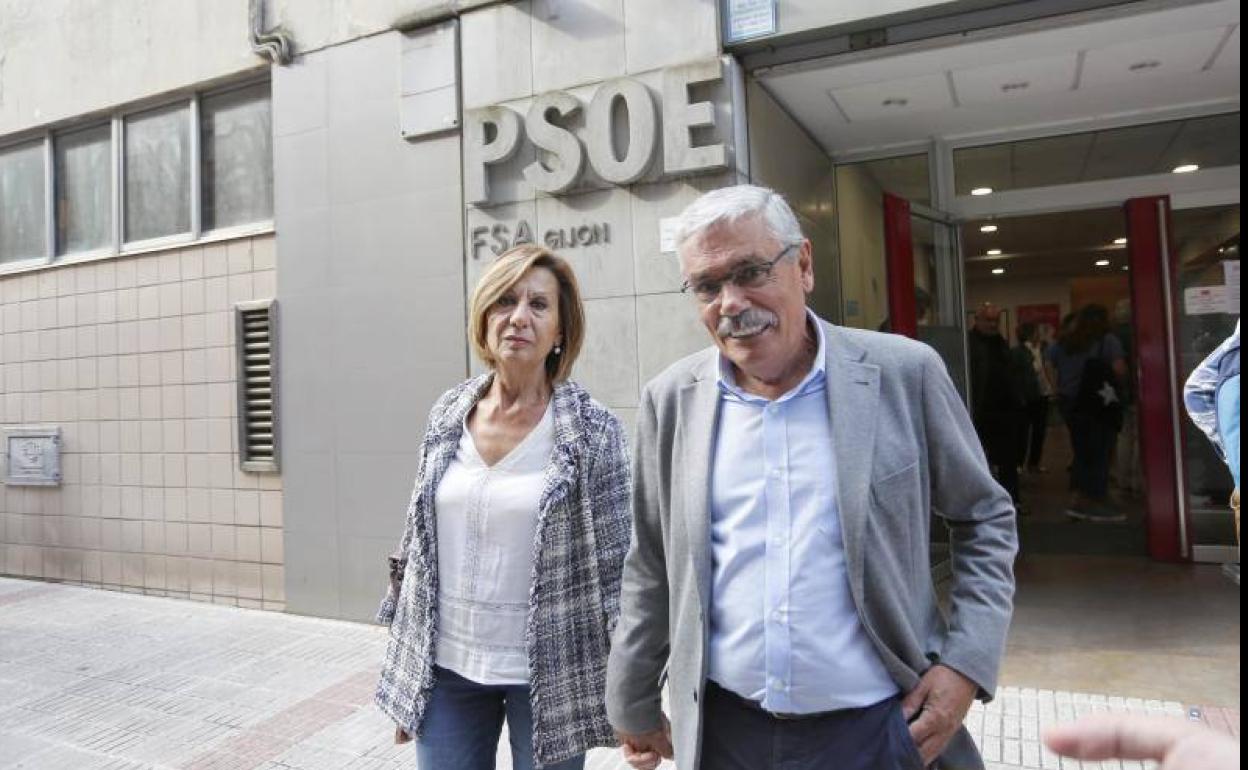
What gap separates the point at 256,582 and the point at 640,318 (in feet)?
12.5

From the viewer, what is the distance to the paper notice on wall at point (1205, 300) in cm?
622

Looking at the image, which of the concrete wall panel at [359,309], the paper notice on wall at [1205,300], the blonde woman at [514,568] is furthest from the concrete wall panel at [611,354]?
the paper notice on wall at [1205,300]

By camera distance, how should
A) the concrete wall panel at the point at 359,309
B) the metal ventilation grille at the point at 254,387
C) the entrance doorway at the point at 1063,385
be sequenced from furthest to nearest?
1. the entrance doorway at the point at 1063,385
2. the metal ventilation grille at the point at 254,387
3. the concrete wall panel at the point at 359,309

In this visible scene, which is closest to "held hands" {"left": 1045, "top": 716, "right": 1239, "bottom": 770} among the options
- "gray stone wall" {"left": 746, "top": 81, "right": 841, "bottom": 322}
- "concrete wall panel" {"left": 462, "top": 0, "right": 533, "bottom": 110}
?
"gray stone wall" {"left": 746, "top": 81, "right": 841, "bottom": 322}

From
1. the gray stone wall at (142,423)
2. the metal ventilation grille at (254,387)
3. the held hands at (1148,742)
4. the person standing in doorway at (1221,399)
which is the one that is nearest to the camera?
the held hands at (1148,742)

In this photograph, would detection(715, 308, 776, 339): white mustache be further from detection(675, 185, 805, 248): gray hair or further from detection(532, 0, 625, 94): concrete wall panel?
detection(532, 0, 625, 94): concrete wall panel

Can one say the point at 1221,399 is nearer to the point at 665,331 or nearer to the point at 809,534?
the point at 809,534

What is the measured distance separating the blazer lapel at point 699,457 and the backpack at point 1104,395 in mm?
7432

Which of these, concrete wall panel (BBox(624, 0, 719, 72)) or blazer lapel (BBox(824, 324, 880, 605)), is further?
concrete wall panel (BBox(624, 0, 719, 72))

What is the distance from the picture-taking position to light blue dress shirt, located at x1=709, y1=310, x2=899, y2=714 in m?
1.64

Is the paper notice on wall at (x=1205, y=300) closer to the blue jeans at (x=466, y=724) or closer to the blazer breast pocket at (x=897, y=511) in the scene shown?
the blazer breast pocket at (x=897, y=511)

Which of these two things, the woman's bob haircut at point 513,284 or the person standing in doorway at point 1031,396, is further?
the person standing in doorway at point 1031,396

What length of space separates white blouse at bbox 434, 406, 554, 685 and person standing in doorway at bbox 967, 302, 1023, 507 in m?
6.09

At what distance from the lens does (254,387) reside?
6.64m
